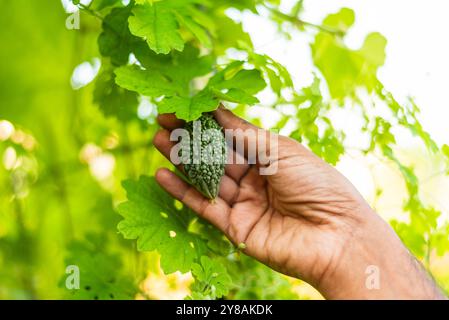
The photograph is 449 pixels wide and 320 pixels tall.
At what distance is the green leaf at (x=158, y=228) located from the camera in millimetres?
1400

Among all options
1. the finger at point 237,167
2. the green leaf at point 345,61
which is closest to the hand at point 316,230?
the finger at point 237,167

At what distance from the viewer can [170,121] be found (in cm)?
153

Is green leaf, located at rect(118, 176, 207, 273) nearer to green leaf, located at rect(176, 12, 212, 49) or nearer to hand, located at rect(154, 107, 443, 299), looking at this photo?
hand, located at rect(154, 107, 443, 299)

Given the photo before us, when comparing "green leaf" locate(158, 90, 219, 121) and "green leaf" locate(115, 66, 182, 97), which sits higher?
"green leaf" locate(115, 66, 182, 97)

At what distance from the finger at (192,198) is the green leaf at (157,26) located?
409 millimetres

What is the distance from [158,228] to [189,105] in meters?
0.32

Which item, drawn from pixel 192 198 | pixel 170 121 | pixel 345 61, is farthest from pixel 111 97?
pixel 345 61

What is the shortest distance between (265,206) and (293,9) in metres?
0.65

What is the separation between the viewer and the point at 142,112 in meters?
1.89

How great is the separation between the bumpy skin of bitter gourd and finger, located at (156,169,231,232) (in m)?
0.10

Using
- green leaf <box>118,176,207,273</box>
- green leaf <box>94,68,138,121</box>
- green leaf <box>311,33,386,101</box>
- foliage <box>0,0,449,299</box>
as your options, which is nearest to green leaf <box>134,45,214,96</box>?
foliage <box>0,0,449,299</box>

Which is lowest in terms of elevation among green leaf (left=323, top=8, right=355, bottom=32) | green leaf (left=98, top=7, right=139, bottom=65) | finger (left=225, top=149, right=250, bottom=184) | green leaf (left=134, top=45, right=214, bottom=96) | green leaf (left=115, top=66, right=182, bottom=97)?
finger (left=225, top=149, right=250, bottom=184)

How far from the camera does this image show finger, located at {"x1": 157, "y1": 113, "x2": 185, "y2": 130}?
152 cm
